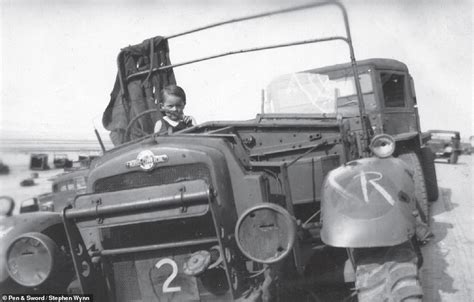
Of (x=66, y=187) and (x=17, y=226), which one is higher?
(x=17, y=226)

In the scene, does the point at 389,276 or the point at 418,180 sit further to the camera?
the point at 418,180

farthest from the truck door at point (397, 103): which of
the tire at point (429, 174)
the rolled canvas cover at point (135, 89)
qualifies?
the rolled canvas cover at point (135, 89)

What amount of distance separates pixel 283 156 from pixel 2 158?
3.04m

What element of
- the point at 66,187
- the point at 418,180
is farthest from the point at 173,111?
the point at 66,187

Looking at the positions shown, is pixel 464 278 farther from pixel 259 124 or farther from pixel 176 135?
pixel 176 135

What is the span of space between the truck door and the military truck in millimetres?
3801

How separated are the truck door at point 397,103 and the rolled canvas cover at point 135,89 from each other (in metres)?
4.15

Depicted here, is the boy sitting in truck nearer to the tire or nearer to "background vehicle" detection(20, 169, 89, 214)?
the tire

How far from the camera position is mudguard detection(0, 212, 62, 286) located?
132 inches

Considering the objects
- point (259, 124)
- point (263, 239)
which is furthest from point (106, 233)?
point (259, 124)

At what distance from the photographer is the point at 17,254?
2826 mm

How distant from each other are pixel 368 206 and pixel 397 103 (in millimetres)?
5582

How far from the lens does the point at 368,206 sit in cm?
254

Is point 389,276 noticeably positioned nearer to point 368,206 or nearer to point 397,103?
point 368,206
